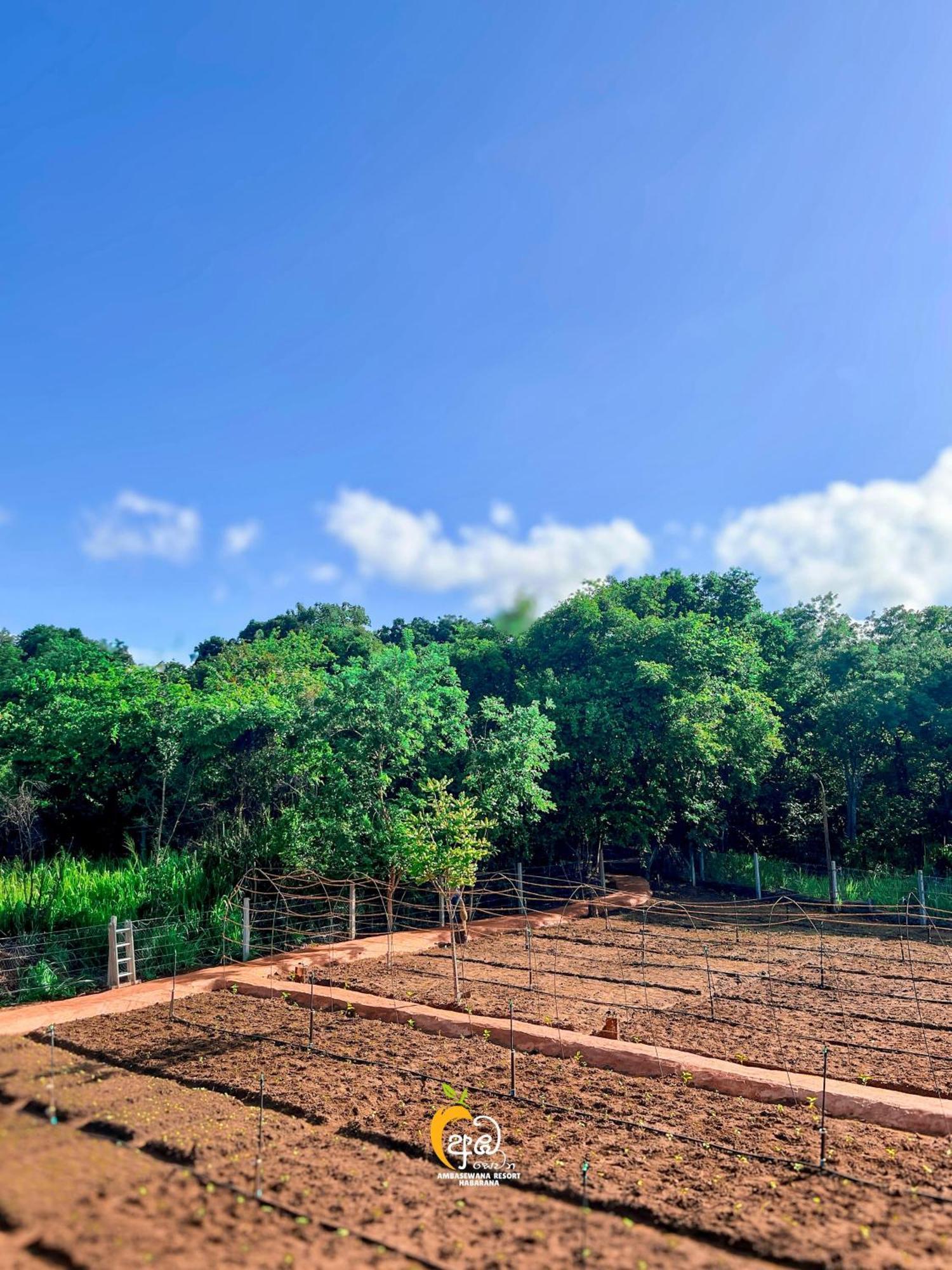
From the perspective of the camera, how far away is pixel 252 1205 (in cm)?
407

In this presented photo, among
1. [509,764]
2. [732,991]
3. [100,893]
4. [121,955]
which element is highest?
[509,764]

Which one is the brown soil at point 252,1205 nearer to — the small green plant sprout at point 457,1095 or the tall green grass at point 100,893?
the small green plant sprout at point 457,1095

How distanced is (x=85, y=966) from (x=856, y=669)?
18591mm

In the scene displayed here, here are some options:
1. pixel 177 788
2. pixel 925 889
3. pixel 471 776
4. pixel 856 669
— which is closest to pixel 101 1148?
pixel 471 776

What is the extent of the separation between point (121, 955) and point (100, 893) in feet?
4.32

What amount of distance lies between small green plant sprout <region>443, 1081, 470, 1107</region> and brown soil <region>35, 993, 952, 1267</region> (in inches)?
2.6

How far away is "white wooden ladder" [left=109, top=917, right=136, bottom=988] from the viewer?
9969 mm

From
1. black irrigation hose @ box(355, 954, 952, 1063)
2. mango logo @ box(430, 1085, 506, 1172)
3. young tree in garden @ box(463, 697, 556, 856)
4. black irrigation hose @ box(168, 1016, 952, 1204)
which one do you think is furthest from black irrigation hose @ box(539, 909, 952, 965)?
mango logo @ box(430, 1085, 506, 1172)

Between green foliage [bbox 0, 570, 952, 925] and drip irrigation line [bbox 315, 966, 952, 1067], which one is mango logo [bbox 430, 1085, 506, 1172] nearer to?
drip irrigation line [bbox 315, 966, 952, 1067]

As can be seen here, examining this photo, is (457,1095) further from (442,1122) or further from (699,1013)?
(699,1013)

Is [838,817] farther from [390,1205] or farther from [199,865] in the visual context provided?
[390,1205]

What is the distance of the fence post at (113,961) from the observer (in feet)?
32.6

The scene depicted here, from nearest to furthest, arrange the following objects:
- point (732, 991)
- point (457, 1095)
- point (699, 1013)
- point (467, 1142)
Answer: point (467, 1142), point (457, 1095), point (699, 1013), point (732, 991)

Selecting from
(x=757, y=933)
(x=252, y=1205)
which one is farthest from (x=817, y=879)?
(x=252, y=1205)
